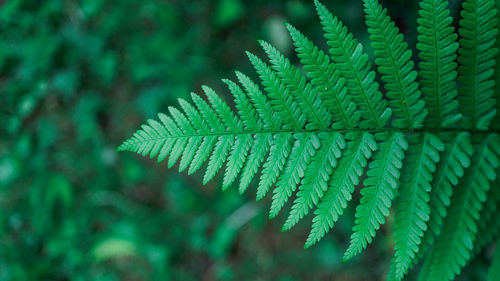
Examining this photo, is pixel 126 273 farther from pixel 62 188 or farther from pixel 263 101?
pixel 263 101

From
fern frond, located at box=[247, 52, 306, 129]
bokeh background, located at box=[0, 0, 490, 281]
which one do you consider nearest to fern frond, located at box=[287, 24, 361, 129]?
fern frond, located at box=[247, 52, 306, 129]

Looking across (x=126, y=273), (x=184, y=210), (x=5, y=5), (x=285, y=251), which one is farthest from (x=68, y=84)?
(x=285, y=251)

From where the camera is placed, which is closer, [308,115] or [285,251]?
[308,115]

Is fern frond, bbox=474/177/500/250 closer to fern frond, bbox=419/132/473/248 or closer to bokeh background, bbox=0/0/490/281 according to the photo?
fern frond, bbox=419/132/473/248

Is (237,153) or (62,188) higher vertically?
(62,188)

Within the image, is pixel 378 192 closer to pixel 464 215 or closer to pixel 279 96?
pixel 464 215

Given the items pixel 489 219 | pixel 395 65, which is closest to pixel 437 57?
pixel 395 65

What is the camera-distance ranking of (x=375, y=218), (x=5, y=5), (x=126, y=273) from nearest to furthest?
(x=375, y=218) < (x=5, y=5) < (x=126, y=273)
